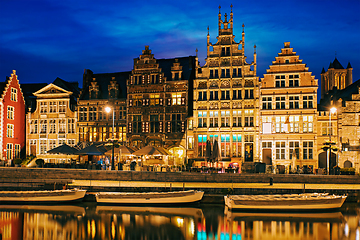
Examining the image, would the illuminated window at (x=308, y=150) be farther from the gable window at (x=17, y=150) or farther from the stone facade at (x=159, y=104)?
the gable window at (x=17, y=150)

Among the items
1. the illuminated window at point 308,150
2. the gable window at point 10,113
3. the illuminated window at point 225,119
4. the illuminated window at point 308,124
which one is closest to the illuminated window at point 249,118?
the illuminated window at point 225,119

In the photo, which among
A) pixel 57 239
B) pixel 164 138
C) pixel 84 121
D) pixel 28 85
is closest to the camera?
pixel 57 239

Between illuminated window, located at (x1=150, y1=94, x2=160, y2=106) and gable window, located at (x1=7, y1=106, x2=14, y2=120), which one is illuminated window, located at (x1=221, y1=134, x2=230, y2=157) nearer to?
illuminated window, located at (x1=150, y1=94, x2=160, y2=106)

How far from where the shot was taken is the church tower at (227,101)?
41.8m

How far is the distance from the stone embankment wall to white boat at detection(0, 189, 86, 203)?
15.9 ft

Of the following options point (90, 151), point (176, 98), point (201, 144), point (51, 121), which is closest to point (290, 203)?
point (201, 144)

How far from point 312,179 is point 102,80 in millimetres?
28976

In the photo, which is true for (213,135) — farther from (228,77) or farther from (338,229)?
(338,229)

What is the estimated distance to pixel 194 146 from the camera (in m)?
42.8

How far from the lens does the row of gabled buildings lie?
134 feet

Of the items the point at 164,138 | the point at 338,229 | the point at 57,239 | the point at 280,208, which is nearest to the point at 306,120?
the point at 164,138

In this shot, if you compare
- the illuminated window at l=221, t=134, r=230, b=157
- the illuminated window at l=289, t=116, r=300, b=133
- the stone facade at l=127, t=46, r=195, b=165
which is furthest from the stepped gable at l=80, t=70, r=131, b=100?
the illuminated window at l=289, t=116, r=300, b=133

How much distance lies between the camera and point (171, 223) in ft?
74.9

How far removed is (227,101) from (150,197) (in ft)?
60.6
